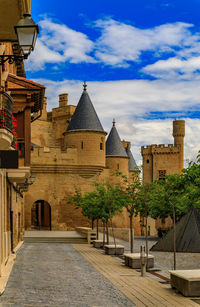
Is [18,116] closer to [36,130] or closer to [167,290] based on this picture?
[167,290]

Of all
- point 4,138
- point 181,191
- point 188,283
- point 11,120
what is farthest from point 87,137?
point 188,283

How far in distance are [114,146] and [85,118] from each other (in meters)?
8.64

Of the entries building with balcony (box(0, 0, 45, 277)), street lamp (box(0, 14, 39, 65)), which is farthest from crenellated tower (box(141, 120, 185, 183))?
street lamp (box(0, 14, 39, 65))

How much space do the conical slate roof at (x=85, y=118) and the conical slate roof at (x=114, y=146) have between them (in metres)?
7.07

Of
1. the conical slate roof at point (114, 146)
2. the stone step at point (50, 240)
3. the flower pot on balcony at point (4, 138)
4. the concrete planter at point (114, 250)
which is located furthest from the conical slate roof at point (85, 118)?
the flower pot on balcony at point (4, 138)

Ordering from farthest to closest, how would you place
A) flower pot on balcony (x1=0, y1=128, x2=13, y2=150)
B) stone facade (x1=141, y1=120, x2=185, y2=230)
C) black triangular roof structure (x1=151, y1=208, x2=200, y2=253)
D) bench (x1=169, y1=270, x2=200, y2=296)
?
1. stone facade (x1=141, y1=120, x2=185, y2=230)
2. black triangular roof structure (x1=151, y1=208, x2=200, y2=253)
3. bench (x1=169, y1=270, x2=200, y2=296)
4. flower pot on balcony (x1=0, y1=128, x2=13, y2=150)

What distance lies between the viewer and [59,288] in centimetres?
1193

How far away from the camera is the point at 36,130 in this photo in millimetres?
63750

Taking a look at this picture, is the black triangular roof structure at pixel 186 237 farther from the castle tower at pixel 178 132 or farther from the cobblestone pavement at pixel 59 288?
the castle tower at pixel 178 132

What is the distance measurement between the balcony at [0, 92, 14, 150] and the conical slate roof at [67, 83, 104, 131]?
31482 mm

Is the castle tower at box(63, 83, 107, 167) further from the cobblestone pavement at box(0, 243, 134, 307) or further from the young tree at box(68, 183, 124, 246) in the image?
the cobblestone pavement at box(0, 243, 134, 307)

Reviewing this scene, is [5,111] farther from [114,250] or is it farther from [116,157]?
[116,157]

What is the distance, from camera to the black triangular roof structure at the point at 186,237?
1678cm

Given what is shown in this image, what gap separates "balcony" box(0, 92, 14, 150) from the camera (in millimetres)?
11438
